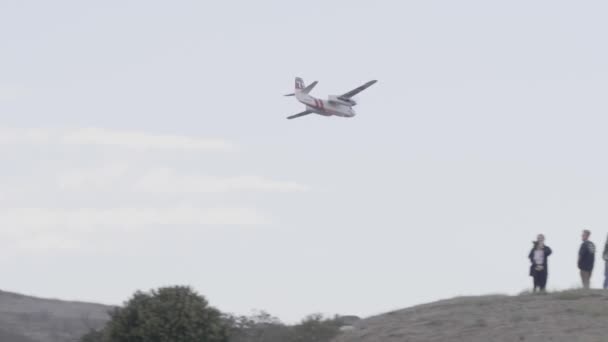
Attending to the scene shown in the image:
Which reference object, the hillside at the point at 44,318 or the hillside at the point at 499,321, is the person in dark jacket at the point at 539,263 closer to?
the hillside at the point at 499,321

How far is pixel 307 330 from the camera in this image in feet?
111

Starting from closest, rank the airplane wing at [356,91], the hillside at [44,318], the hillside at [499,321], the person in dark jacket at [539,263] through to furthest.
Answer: the hillside at [499,321], the person in dark jacket at [539,263], the hillside at [44,318], the airplane wing at [356,91]

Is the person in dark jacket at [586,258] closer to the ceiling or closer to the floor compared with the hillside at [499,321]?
closer to the ceiling

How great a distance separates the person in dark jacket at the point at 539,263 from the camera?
3042 centimetres

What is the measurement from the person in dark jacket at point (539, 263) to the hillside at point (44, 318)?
17.2 meters

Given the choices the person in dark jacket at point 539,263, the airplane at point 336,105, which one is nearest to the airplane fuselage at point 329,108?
the airplane at point 336,105

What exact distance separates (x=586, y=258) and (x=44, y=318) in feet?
84.4

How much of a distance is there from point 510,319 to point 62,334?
883 inches

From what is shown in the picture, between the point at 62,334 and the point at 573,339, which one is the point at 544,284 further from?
the point at 62,334

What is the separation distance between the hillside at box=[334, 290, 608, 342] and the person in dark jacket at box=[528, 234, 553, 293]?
433 millimetres

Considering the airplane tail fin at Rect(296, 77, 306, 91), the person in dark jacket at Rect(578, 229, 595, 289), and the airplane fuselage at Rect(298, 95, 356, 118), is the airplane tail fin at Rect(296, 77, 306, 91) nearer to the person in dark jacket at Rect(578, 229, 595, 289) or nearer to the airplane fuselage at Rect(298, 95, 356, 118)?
the airplane fuselage at Rect(298, 95, 356, 118)

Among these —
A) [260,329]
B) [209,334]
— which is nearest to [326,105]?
[260,329]

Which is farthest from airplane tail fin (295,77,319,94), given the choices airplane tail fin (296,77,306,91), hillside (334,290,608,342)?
hillside (334,290,608,342)

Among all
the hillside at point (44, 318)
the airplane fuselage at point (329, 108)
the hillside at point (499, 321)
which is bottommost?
the hillside at point (499, 321)
